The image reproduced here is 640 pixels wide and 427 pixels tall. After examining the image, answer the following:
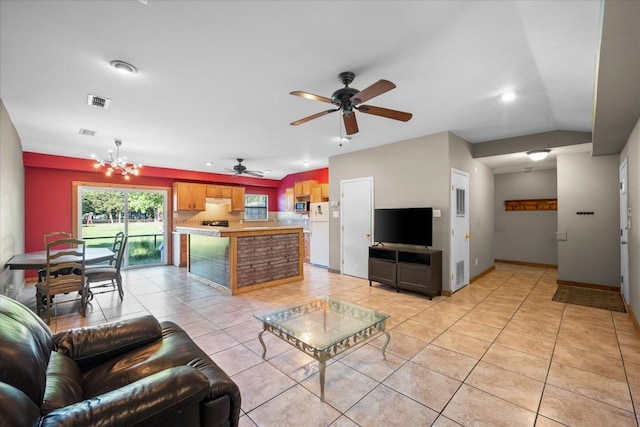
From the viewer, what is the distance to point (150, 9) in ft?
5.91

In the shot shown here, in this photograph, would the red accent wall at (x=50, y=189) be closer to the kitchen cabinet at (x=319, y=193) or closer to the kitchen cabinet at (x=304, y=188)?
the kitchen cabinet at (x=304, y=188)

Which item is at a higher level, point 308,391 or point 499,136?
point 499,136

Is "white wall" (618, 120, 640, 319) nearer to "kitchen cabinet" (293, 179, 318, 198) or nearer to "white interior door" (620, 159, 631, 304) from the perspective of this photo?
"white interior door" (620, 159, 631, 304)

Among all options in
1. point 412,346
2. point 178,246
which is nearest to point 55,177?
point 178,246

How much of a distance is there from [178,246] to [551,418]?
7.60 meters

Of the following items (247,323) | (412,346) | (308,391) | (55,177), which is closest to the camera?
(308,391)

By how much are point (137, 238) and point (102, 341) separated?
644 cm

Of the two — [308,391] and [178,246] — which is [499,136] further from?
[178,246]

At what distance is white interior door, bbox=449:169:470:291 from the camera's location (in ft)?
14.9

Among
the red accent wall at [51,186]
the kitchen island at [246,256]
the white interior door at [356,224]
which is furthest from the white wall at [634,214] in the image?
the red accent wall at [51,186]

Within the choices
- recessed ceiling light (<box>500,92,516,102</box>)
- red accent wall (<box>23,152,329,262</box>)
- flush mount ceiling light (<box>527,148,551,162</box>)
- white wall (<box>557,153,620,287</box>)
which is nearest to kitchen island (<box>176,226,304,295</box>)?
red accent wall (<box>23,152,329,262</box>)

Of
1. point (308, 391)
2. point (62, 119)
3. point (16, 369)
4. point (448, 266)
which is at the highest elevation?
point (62, 119)

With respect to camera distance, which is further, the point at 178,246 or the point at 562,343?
the point at 178,246

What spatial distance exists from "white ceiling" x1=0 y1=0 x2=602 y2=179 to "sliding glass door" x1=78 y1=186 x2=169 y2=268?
2.57 m
